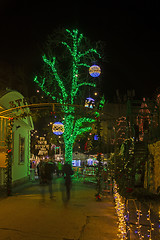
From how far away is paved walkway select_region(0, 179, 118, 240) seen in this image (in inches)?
237

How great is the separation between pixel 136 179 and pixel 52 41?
1369 centimetres

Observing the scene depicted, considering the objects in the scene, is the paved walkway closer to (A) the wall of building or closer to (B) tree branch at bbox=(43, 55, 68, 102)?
(A) the wall of building

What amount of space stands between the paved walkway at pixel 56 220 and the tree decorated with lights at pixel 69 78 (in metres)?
12.3

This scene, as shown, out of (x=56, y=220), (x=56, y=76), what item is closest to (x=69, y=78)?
(x=56, y=76)

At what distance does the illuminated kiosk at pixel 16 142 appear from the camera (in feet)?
41.5

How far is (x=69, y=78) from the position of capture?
Result: 23.5 m

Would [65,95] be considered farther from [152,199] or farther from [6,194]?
[152,199]

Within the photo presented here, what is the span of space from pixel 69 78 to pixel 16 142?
10.2m

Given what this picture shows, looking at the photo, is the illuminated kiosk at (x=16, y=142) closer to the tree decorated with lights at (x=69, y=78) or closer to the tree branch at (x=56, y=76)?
the tree decorated with lights at (x=69, y=78)

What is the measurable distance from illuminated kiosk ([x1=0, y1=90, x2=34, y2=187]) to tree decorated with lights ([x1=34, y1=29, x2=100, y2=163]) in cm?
517

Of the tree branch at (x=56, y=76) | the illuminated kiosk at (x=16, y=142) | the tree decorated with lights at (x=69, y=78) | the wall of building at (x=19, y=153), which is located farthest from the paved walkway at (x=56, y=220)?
the tree branch at (x=56, y=76)

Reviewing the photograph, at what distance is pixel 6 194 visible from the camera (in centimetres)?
1186

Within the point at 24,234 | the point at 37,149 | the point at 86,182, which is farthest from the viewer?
the point at 37,149

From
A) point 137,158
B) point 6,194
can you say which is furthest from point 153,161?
point 6,194
